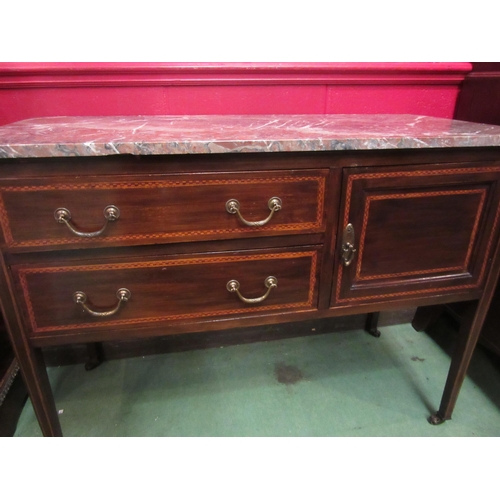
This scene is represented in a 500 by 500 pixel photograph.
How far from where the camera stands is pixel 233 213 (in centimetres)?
72

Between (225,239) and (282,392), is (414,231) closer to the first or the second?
(225,239)

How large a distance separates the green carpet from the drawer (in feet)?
1.68

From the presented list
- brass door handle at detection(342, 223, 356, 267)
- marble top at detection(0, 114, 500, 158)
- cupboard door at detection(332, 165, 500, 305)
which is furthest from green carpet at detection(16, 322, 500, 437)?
marble top at detection(0, 114, 500, 158)

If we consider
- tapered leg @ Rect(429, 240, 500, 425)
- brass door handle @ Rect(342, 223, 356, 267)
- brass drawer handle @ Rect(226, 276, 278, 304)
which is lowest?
tapered leg @ Rect(429, 240, 500, 425)

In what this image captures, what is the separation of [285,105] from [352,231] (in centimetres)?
64

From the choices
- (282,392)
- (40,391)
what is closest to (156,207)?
(40,391)

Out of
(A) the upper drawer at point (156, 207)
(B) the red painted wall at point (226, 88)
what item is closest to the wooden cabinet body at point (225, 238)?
(A) the upper drawer at point (156, 207)

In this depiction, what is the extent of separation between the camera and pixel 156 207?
2.28ft

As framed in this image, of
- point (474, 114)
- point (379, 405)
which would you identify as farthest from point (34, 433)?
point (474, 114)

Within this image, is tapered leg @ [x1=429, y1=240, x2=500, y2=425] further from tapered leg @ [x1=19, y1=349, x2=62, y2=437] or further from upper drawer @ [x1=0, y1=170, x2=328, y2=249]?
tapered leg @ [x1=19, y1=349, x2=62, y2=437]

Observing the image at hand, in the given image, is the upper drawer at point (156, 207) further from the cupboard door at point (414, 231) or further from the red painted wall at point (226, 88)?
the red painted wall at point (226, 88)

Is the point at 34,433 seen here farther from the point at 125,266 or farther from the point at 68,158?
the point at 68,158

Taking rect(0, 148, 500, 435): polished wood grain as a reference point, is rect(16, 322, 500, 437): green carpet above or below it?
below

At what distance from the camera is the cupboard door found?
0.78m
